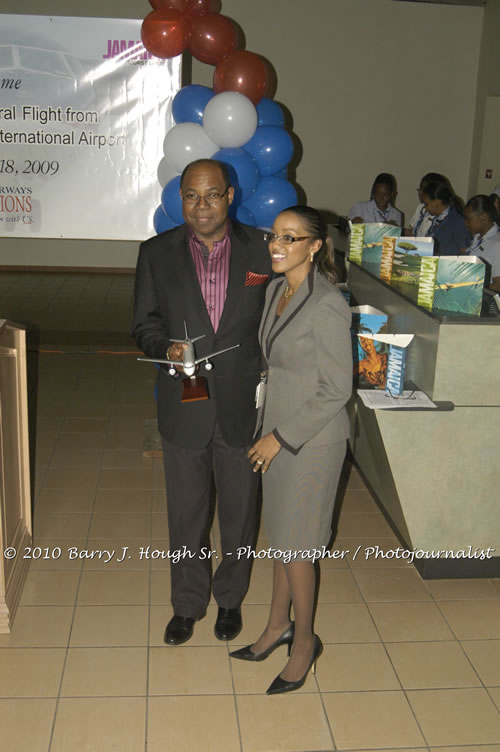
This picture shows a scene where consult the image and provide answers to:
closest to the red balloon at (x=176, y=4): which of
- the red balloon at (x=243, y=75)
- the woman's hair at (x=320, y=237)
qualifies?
the red balloon at (x=243, y=75)

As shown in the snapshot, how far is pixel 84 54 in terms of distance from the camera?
4.92 m

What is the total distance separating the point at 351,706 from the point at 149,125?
3849 millimetres

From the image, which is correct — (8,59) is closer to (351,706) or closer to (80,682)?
(80,682)

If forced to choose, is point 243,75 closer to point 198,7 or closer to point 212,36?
point 212,36

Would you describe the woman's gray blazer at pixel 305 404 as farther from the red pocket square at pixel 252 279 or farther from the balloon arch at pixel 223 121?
the balloon arch at pixel 223 121

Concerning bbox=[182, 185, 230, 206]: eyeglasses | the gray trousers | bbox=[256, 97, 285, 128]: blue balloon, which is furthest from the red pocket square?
bbox=[256, 97, 285, 128]: blue balloon

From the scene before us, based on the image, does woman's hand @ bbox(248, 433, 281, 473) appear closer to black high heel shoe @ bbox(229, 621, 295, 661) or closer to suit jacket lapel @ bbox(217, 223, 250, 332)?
suit jacket lapel @ bbox(217, 223, 250, 332)

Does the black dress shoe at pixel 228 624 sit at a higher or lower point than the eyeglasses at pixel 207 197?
lower

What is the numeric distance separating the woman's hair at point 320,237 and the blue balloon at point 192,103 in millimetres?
2260

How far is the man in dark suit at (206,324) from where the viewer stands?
2.49 metres

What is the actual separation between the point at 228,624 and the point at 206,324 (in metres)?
1.16

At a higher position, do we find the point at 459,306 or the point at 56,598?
the point at 459,306

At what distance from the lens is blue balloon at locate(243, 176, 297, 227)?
13.8 feet

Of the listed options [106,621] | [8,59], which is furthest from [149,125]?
[106,621]
